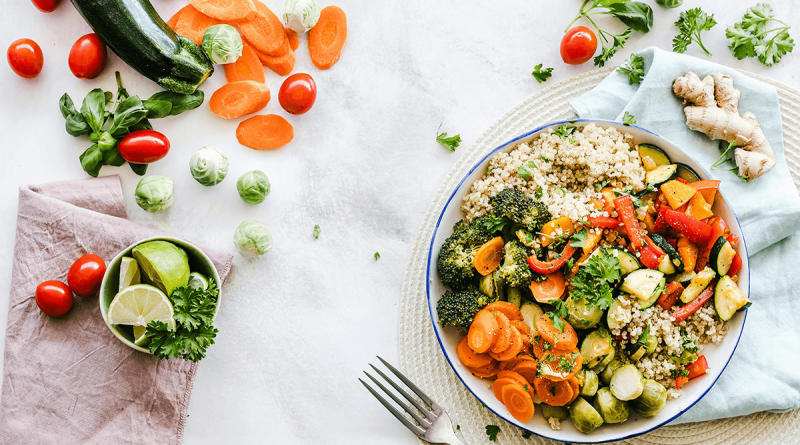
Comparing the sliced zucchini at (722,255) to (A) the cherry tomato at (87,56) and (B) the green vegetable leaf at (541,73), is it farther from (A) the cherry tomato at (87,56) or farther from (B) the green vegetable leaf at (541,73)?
(A) the cherry tomato at (87,56)

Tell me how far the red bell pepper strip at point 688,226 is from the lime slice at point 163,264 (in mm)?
2520

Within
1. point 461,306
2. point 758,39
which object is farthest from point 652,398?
point 758,39

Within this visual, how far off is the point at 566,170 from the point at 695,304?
3.10 feet

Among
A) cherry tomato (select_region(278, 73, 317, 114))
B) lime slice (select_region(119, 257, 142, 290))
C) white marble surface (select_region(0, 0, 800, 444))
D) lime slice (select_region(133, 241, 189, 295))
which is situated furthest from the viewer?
white marble surface (select_region(0, 0, 800, 444))

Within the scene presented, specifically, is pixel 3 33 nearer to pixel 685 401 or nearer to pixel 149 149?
pixel 149 149

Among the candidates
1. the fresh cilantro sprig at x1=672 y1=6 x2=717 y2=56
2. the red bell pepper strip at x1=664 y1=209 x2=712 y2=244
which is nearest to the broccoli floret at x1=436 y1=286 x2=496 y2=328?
the red bell pepper strip at x1=664 y1=209 x2=712 y2=244

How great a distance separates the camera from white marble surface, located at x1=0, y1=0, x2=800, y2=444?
10.5ft

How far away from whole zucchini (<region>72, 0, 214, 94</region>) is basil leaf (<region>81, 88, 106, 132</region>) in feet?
0.90

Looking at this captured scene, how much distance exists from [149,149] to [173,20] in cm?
84

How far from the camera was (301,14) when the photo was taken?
3.09m

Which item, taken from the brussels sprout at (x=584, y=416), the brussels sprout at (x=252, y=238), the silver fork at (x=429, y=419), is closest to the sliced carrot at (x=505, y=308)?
the brussels sprout at (x=584, y=416)

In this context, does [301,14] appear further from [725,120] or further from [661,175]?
[725,120]

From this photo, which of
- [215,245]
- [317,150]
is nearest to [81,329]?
[215,245]

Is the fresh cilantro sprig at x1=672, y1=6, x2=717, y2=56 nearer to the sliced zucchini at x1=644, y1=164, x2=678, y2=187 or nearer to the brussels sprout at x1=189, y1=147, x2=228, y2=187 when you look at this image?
the sliced zucchini at x1=644, y1=164, x2=678, y2=187
